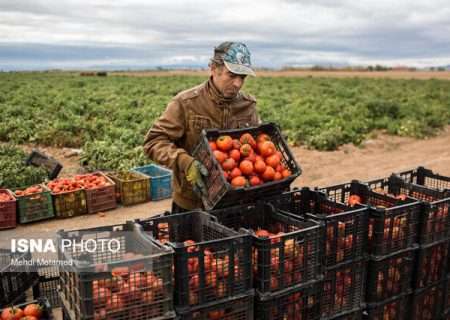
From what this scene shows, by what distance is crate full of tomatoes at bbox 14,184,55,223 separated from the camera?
8.01 meters

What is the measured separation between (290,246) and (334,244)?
502mm

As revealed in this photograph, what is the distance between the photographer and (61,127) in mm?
15453

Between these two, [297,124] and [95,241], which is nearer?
[95,241]

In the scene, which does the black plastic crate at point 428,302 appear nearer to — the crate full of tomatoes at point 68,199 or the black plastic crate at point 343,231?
the black plastic crate at point 343,231

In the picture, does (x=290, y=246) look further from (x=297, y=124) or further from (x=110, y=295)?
(x=297, y=124)

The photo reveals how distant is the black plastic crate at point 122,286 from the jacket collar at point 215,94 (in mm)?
1483

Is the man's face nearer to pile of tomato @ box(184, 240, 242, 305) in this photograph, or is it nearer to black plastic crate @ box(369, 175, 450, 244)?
pile of tomato @ box(184, 240, 242, 305)

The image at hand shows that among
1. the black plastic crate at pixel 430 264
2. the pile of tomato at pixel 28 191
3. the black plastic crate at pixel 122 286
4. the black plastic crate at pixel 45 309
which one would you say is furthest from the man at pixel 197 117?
the pile of tomato at pixel 28 191

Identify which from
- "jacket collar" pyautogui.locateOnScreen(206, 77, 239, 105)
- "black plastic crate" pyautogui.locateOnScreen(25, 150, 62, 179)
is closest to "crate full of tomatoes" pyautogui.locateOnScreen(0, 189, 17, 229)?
"black plastic crate" pyautogui.locateOnScreen(25, 150, 62, 179)

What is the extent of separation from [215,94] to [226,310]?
183 centimetres

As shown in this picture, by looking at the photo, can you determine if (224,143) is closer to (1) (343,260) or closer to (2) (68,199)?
(1) (343,260)

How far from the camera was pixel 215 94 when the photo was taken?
162 inches

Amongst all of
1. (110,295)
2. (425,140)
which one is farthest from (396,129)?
(110,295)

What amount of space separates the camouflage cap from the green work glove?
0.79 metres
